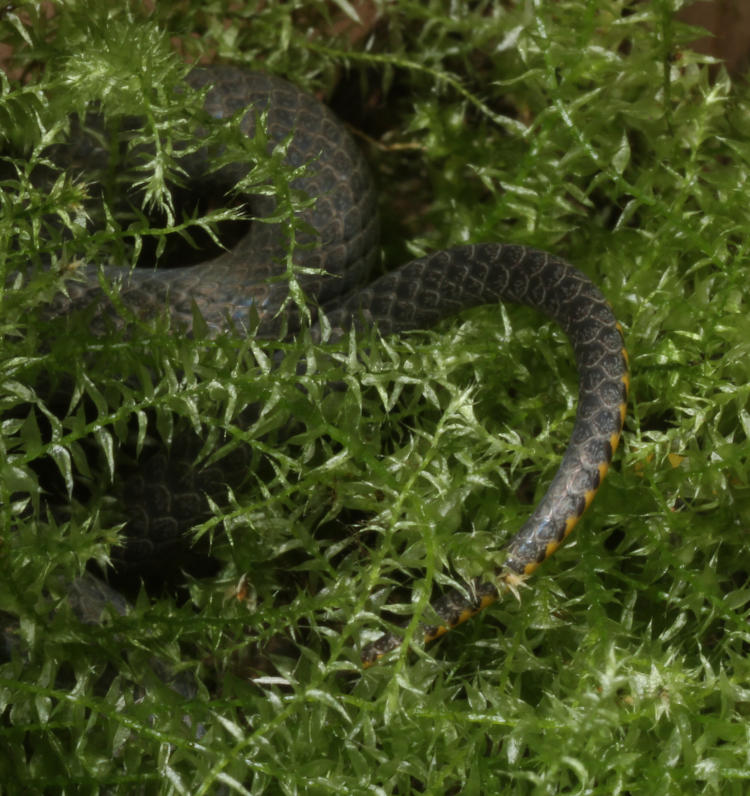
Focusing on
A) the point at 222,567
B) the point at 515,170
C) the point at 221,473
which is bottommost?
the point at 222,567

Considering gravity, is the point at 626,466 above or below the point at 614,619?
above

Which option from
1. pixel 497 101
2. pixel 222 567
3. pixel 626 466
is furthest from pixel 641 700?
pixel 497 101

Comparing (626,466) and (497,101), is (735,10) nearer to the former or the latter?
(497,101)

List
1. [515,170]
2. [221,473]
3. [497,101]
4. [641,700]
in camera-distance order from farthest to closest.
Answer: [497,101] < [515,170] < [221,473] < [641,700]

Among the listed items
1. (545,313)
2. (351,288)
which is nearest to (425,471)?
(545,313)

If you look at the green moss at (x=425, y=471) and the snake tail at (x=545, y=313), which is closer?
the green moss at (x=425, y=471)
